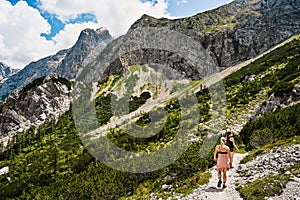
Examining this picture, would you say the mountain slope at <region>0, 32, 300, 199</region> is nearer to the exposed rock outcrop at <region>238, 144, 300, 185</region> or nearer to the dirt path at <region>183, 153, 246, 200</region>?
the dirt path at <region>183, 153, 246, 200</region>

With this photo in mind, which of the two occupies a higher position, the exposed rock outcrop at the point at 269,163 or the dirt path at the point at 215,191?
the exposed rock outcrop at the point at 269,163

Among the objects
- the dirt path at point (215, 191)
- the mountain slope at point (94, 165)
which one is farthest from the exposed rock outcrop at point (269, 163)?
the mountain slope at point (94, 165)

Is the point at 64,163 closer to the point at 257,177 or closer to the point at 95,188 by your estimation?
the point at 95,188

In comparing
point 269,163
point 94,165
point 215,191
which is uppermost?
point 269,163

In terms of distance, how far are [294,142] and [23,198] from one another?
78006 mm

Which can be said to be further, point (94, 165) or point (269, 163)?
point (94, 165)

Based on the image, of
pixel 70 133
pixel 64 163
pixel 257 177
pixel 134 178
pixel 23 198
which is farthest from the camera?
pixel 70 133

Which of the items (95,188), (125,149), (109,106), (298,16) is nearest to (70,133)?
(109,106)

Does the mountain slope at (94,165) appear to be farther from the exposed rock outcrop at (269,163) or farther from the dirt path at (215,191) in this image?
the exposed rock outcrop at (269,163)

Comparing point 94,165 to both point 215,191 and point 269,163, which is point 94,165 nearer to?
point 269,163

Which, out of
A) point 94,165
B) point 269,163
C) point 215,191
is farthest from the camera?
Answer: point 94,165

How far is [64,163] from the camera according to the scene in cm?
11062

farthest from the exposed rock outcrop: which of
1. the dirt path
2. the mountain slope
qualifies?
the mountain slope

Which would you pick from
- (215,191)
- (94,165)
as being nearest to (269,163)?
(215,191)
